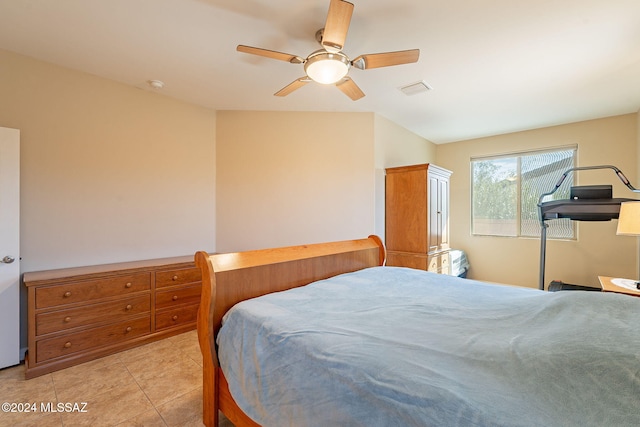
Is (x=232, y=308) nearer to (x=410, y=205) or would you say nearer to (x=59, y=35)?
(x=59, y=35)

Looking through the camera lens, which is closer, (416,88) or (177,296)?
(177,296)

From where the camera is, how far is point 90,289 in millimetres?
2426

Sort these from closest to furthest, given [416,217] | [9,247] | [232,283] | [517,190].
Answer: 1. [232,283]
2. [9,247]
3. [416,217]
4. [517,190]

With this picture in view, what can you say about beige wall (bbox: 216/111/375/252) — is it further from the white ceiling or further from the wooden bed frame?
the wooden bed frame

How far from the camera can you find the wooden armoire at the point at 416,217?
3.72 meters

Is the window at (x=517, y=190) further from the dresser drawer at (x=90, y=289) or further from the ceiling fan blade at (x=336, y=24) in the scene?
the dresser drawer at (x=90, y=289)

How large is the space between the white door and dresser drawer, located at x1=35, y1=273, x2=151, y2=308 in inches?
12.8

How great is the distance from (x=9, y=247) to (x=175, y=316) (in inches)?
56.8

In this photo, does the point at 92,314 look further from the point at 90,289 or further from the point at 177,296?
the point at 177,296

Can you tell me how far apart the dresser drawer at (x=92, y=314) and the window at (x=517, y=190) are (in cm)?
526

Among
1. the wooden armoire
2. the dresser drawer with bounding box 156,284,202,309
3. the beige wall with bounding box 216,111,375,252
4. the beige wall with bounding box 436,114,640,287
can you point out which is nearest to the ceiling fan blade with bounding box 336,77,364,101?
the beige wall with bounding box 216,111,375,252

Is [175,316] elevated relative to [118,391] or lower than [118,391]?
elevated

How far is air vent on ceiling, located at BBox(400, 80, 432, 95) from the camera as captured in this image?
299 centimetres

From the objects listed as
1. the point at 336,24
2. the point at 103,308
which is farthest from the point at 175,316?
the point at 336,24
